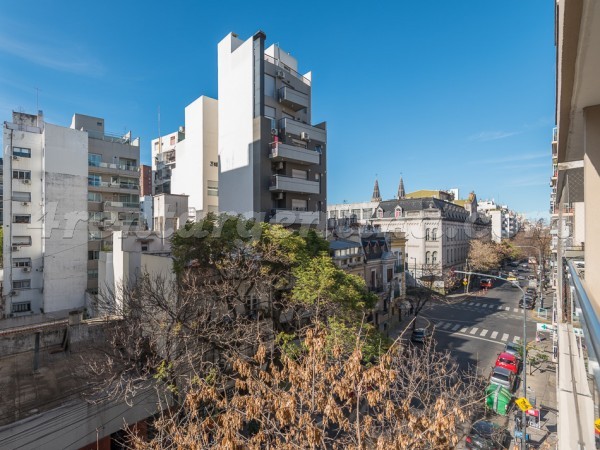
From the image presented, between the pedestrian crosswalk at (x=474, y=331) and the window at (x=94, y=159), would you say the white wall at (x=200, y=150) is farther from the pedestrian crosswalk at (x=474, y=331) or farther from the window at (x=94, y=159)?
the pedestrian crosswalk at (x=474, y=331)

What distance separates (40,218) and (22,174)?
145 inches

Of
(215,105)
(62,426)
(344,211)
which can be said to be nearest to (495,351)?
(62,426)

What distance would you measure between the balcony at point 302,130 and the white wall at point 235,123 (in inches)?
98.4

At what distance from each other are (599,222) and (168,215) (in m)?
21.3

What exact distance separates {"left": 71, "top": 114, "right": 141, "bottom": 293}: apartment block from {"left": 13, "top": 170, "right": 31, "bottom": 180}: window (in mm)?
4120

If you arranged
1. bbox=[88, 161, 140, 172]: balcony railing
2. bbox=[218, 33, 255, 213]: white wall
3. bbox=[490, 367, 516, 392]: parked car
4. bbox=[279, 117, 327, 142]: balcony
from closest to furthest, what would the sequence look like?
1. bbox=[490, 367, 516, 392]: parked car
2. bbox=[218, 33, 255, 213]: white wall
3. bbox=[279, 117, 327, 142]: balcony
4. bbox=[88, 161, 140, 172]: balcony railing

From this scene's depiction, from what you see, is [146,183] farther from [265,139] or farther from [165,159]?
[265,139]

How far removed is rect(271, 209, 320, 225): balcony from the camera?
21672 mm

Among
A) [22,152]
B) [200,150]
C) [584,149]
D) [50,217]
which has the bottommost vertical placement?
[584,149]

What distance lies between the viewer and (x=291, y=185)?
22516 mm

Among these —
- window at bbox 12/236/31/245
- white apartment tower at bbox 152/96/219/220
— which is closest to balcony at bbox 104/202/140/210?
white apartment tower at bbox 152/96/219/220

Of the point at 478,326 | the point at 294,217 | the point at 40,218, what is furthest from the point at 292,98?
A: the point at 478,326

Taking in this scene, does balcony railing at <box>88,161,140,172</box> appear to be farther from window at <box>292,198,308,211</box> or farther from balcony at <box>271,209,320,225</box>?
window at <box>292,198,308,211</box>

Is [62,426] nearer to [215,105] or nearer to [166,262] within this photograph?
[166,262]
